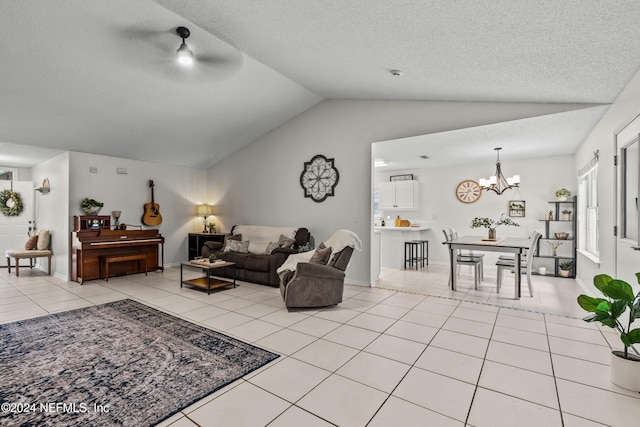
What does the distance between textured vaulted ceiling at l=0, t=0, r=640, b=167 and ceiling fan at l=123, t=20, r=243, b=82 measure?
0.02 metres

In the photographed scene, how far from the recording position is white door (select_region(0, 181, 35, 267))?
6785mm

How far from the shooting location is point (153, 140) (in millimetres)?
5730

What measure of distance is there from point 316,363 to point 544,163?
6488 mm

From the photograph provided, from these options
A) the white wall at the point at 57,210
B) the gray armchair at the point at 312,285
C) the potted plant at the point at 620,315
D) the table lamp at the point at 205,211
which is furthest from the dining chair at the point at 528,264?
the white wall at the point at 57,210

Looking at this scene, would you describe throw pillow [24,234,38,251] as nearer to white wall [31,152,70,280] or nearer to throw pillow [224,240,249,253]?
white wall [31,152,70,280]

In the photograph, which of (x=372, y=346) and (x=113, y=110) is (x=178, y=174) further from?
(x=372, y=346)

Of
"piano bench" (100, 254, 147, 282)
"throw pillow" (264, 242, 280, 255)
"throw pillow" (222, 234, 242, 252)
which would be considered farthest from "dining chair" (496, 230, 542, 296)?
"piano bench" (100, 254, 147, 282)

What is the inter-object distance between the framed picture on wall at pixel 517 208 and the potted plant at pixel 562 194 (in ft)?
2.10

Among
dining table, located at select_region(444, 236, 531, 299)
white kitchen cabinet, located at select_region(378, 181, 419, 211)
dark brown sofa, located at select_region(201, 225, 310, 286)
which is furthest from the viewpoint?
white kitchen cabinet, located at select_region(378, 181, 419, 211)

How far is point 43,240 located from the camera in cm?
608

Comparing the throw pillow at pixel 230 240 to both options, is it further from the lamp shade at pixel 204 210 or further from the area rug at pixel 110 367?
the area rug at pixel 110 367

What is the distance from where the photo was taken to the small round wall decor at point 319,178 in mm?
5473

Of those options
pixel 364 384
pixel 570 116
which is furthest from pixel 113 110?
pixel 570 116

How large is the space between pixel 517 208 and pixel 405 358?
555cm
